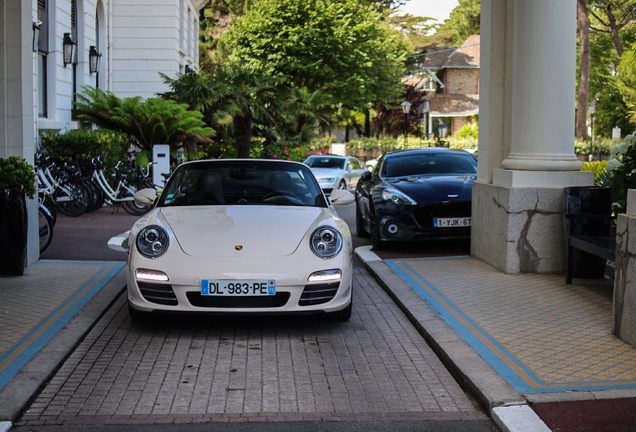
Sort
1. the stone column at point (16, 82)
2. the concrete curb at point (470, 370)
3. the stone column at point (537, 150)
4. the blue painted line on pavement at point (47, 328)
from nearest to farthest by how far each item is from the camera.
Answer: the concrete curb at point (470, 370) → the blue painted line on pavement at point (47, 328) → the stone column at point (537, 150) → the stone column at point (16, 82)

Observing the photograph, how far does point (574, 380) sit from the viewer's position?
193 inches

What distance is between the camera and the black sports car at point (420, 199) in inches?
415

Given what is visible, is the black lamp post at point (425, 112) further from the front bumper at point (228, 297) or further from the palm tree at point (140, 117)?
the front bumper at point (228, 297)

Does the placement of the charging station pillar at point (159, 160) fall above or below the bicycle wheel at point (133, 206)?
above

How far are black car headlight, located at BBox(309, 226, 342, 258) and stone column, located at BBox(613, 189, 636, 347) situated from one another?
214 cm

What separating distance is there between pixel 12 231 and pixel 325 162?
19.1 m

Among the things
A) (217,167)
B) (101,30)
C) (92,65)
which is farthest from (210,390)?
(101,30)

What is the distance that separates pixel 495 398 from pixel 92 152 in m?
14.8

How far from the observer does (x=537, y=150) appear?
887 cm

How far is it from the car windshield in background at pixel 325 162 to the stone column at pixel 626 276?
20.9 meters

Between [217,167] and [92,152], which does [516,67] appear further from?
[92,152]

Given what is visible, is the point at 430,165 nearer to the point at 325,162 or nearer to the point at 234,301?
the point at 234,301

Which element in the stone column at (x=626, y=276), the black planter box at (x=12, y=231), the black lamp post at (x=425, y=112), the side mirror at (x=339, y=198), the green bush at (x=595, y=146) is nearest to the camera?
the stone column at (x=626, y=276)

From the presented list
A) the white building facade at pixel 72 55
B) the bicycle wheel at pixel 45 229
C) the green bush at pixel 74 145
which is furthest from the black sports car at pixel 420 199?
the green bush at pixel 74 145
